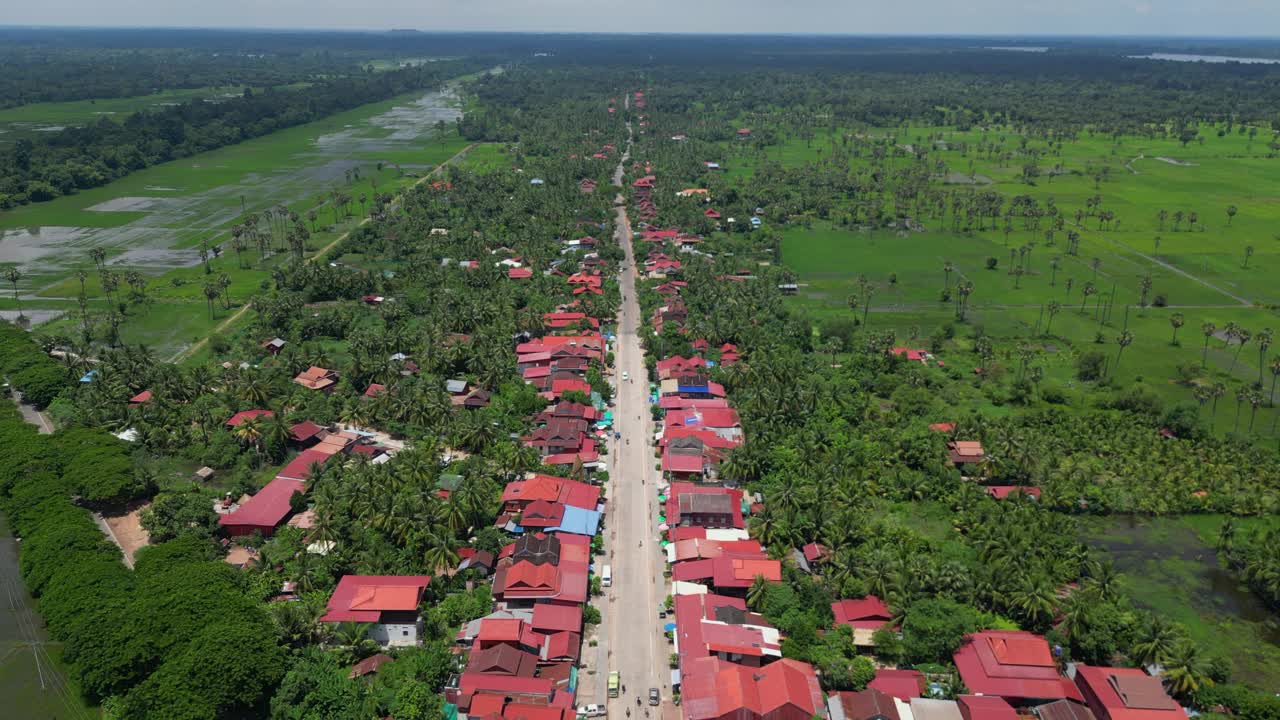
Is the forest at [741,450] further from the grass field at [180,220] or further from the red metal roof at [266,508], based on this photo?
the grass field at [180,220]

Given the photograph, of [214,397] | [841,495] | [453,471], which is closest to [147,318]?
[214,397]

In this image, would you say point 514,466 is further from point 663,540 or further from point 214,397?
point 214,397

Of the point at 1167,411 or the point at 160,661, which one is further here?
the point at 1167,411

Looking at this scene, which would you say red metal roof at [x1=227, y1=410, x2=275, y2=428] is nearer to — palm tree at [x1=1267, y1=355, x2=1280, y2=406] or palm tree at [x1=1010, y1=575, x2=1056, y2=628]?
palm tree at [x1=1010, y1=575, x2=1056, y2=628]

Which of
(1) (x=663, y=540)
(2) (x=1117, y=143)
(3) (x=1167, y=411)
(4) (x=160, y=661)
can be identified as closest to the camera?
(4) (x=160, y=661)

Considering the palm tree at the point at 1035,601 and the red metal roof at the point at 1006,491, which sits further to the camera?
the red metal roof at the point at 1006,491

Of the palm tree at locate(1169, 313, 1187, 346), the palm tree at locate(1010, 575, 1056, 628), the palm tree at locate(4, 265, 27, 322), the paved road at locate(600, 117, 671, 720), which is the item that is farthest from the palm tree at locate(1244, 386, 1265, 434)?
the palm tree at locate(4, 265, 27, 322)

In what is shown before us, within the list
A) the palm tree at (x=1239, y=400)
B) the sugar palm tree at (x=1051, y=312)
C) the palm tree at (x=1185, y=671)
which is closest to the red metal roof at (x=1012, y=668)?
the palm tree at (x=1185, y=671)
